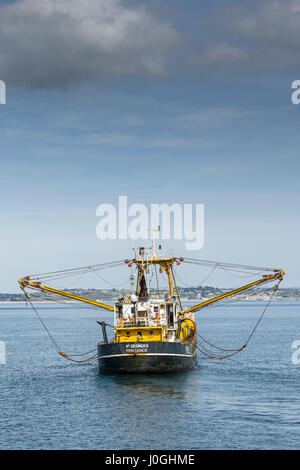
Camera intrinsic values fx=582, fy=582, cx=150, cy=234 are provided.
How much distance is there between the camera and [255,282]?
7112 cm

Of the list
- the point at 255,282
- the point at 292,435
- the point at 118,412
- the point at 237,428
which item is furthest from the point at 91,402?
the point at 255,282

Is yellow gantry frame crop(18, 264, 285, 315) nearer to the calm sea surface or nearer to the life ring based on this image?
the life ring

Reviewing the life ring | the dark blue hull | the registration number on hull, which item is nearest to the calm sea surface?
the dark blue hull

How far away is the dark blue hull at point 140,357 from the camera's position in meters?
58.6

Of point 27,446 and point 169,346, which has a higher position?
point 169,346

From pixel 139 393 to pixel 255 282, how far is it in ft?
82.3

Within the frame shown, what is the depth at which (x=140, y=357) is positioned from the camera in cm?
5859

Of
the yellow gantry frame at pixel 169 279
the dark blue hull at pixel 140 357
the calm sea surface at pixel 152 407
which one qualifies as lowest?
the calm sea surface at pixel 152 407

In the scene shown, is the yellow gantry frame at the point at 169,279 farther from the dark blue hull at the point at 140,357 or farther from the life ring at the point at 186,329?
the dark blue hull at the point at 140,357

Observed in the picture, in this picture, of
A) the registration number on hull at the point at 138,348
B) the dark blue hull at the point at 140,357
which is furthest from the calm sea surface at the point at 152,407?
the registration number on hull at the point at 138,348

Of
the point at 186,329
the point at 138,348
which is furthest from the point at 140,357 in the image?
the point at 186,329

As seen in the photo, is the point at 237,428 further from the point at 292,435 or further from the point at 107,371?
the point at 107,371

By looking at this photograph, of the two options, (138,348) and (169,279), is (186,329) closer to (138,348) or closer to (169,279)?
(169,279)

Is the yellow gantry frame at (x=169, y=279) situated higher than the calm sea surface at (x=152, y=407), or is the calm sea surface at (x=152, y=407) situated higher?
the yellow gantry frame at (x=169, y=279)
